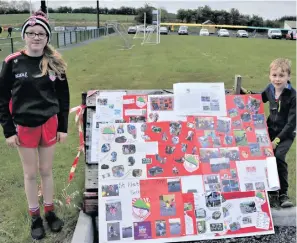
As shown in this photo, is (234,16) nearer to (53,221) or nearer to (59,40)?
(59,40)

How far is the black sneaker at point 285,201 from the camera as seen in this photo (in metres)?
3.49

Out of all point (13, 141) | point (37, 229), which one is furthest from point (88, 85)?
point (13, 141)

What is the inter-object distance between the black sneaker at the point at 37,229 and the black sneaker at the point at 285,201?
2184 mm

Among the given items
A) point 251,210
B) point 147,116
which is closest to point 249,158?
point 251,210

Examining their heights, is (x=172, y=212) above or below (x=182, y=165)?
below

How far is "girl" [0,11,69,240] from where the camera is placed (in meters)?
2.71

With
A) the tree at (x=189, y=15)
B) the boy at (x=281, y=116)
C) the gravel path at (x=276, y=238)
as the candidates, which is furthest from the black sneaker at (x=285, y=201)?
the tree at (x=189, y=15)

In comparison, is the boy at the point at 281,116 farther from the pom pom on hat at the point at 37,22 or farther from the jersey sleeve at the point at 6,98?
the jersey sleeve at the point at 6,98

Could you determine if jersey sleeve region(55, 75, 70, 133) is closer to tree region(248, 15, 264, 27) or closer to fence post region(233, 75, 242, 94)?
fence post region(233, 75, 242, 94)

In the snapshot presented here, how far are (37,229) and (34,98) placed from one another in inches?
42.8

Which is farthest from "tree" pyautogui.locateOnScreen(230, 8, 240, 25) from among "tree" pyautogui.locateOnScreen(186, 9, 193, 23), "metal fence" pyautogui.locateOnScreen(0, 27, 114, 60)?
"metal fence" pyautogui.locateOnScreen(0, 27, 114, 60)

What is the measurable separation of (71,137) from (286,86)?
133 inches

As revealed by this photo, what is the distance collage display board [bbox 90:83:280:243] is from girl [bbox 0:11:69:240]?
21.3 inches

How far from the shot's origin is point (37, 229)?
9.91ft
